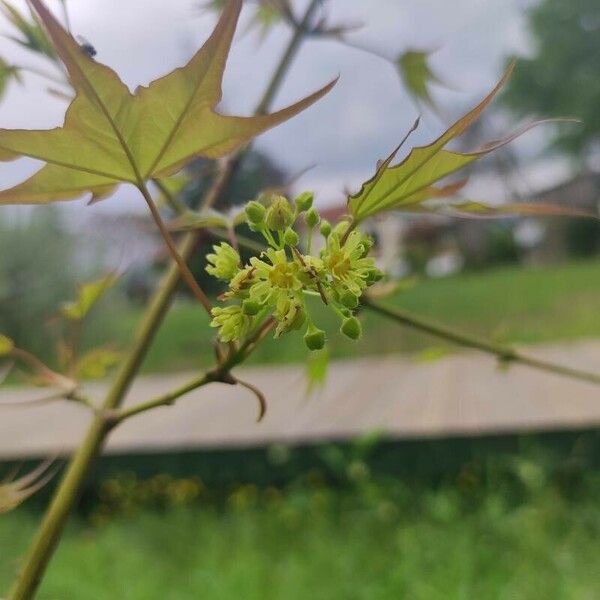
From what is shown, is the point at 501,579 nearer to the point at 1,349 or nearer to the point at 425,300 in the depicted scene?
the point at 1,349

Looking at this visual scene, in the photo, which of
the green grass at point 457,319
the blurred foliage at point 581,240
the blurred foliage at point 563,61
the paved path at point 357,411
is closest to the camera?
the paved path at point 357,411

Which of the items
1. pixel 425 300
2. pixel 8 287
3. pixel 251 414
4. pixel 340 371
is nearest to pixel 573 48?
pixel 425 300

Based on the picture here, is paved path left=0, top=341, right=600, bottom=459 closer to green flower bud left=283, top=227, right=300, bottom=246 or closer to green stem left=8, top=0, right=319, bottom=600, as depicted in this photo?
green stem left=8, top=0, right=319, bottom=600

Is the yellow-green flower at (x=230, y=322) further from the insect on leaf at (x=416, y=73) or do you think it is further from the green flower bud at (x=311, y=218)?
the insect on leaf at (x=416, y=73)

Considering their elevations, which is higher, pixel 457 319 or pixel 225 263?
pixel 225 263

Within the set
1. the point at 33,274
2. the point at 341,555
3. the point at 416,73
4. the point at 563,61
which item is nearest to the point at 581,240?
the point at 563,61

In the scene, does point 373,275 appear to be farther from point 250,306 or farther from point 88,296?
point 88,296

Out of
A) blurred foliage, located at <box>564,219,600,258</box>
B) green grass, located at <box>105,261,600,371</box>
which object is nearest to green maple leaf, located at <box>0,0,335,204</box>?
green grass, located at <box>105,261,600,371</box>

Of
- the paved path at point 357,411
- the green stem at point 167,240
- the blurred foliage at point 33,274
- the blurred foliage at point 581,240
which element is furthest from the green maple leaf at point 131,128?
the blurred foliage at point 581,240
